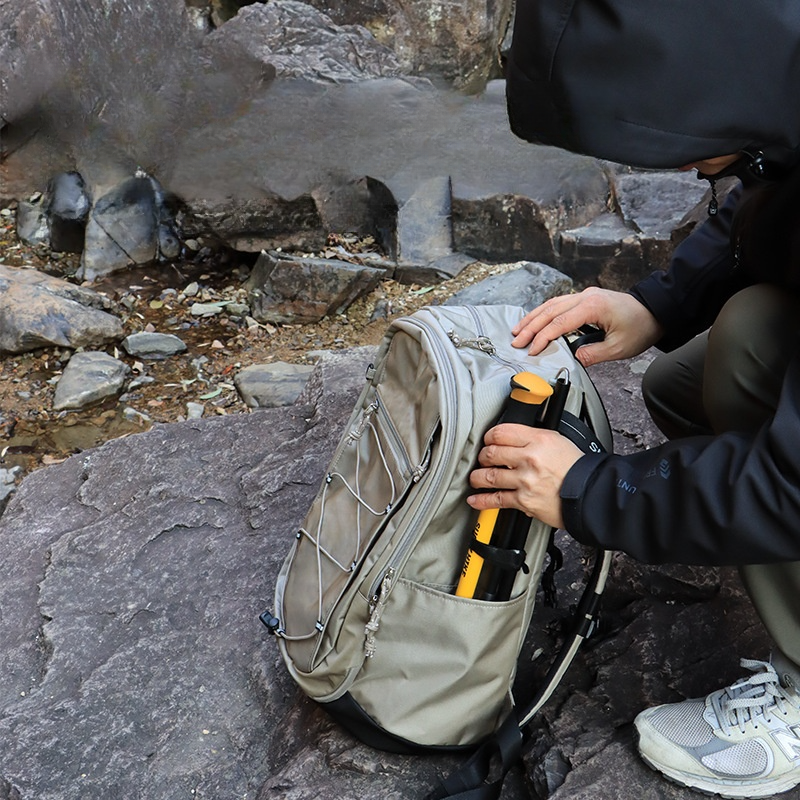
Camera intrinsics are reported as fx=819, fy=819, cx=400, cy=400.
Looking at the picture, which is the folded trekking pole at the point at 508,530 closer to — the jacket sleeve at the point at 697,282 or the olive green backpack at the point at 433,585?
the olive green backpack at the point at 433,585

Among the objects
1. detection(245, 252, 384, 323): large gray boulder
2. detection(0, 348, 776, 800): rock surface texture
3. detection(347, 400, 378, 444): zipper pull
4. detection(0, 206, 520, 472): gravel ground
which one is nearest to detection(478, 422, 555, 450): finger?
detection(347, 400, 378, 444): zipper pull

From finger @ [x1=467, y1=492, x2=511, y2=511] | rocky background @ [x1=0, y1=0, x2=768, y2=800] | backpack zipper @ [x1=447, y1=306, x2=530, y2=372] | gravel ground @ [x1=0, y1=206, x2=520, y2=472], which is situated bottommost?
gravel ground @ [x1=0, y1=206, x2=520, y2=472]

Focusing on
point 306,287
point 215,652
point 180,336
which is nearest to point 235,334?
point 180,336

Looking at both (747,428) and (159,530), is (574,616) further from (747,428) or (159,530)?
(159,530)

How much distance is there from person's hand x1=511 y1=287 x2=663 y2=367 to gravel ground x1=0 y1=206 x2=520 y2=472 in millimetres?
2441

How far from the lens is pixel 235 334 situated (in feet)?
15.0

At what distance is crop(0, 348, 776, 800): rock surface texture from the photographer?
1541 mm

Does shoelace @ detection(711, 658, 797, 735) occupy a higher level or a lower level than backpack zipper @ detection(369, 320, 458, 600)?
lower

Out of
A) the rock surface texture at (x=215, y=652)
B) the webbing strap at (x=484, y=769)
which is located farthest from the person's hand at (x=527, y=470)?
the rock surface texture at (x=215, y=652)

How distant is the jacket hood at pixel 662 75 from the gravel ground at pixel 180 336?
2998mm

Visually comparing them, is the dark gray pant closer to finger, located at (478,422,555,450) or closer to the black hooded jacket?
the black hooded jacket

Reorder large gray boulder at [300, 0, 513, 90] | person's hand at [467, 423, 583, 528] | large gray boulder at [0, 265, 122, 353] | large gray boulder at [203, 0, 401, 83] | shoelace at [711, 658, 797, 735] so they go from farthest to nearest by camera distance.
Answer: large gray boulder at [300, 0, 513, 90]
large gray boulder at [203, 0, 401, 83]
large gray boulder at [0, 265, 122, 353]
shoelace at [711, 658, 797, 735]
person's hand at [467, 423, 583, 528]

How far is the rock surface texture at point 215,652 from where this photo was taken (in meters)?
1.54

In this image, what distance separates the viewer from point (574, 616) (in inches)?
59.8
